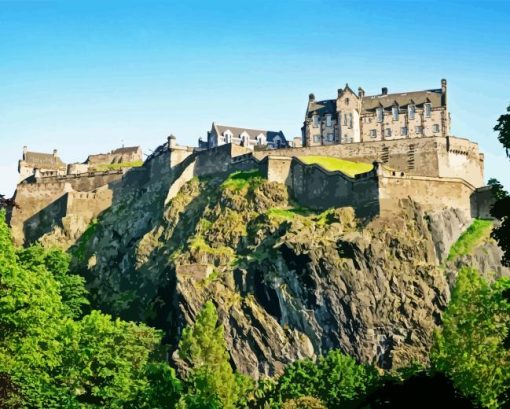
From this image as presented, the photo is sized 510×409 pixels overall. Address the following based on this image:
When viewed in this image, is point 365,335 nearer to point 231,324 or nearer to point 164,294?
point 231,324

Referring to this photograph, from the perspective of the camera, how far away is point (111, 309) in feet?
270

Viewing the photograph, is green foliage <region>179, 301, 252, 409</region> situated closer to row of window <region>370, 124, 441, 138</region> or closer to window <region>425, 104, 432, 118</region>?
row of window <region>370, 124, 441, 138</region>

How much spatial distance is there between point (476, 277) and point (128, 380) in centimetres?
2523

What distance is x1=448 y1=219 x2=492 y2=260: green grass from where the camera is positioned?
76.6 meters

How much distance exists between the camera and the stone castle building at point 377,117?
3967 inches

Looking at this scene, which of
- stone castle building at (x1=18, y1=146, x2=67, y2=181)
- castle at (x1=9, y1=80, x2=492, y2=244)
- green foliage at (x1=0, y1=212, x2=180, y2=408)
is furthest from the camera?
stone castle building at (x1=18, y1=146, x2=67, y2=181)

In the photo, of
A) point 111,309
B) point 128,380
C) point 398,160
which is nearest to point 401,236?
point 398,160

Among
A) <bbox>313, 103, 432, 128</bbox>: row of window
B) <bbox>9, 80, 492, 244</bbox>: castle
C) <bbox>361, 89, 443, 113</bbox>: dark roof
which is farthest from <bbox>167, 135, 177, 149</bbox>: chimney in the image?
<bbox>361, 89, 443, 113</bbox>: dark roof

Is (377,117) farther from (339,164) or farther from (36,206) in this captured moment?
(36,206)

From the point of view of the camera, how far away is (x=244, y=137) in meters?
123

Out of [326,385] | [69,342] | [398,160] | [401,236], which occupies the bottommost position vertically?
[326,385]

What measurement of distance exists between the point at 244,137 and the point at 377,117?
2600 cm

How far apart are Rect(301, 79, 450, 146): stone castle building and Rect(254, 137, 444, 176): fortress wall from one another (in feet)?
31.0

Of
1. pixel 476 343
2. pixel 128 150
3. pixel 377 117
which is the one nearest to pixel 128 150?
pixel 128 150
